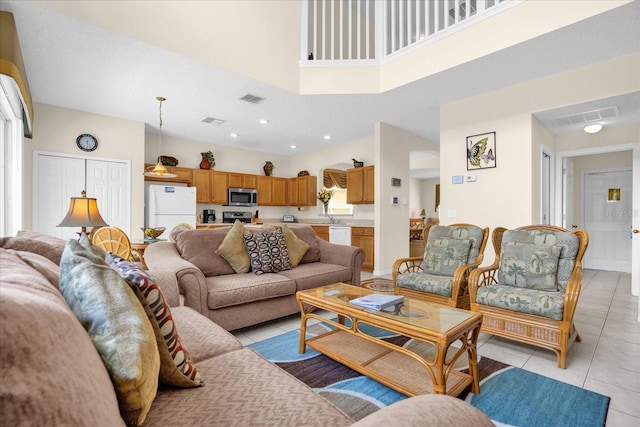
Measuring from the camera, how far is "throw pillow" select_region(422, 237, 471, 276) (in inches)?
128

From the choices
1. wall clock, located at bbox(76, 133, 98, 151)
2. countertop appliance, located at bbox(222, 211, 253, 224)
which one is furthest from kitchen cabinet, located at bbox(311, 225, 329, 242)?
wall clock, located at bbox(76, 133, 98, 151)

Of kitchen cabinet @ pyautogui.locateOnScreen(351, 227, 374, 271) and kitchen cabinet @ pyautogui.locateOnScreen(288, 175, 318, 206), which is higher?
kitchen cabinet @ pyautogui.locateOnScreen(288, 175, 318, 206)

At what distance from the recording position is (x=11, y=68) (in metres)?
2.45

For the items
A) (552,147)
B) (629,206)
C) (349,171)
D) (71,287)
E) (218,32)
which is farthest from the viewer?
(349,171)

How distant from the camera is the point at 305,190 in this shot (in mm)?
7387

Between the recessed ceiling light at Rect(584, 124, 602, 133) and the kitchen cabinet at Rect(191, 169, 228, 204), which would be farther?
the kitchen cabinet at Rect(191, 169, 228, 204)

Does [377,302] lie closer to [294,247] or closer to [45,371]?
[294,247]

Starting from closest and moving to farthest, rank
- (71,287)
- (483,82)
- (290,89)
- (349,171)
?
(71,287), (483,82), (290,89), (349,171)

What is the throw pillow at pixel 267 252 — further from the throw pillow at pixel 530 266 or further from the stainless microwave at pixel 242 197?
the stainless microwave at pixel 242 197

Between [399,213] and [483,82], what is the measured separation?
2564 millimetres

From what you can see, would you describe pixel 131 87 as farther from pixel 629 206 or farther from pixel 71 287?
pixel 629 206

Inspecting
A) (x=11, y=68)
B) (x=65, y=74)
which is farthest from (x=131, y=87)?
(x=11, y=68)

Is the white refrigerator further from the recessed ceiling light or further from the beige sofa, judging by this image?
the recessed ceiling light

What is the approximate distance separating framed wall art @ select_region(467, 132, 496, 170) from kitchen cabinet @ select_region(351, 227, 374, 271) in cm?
215
